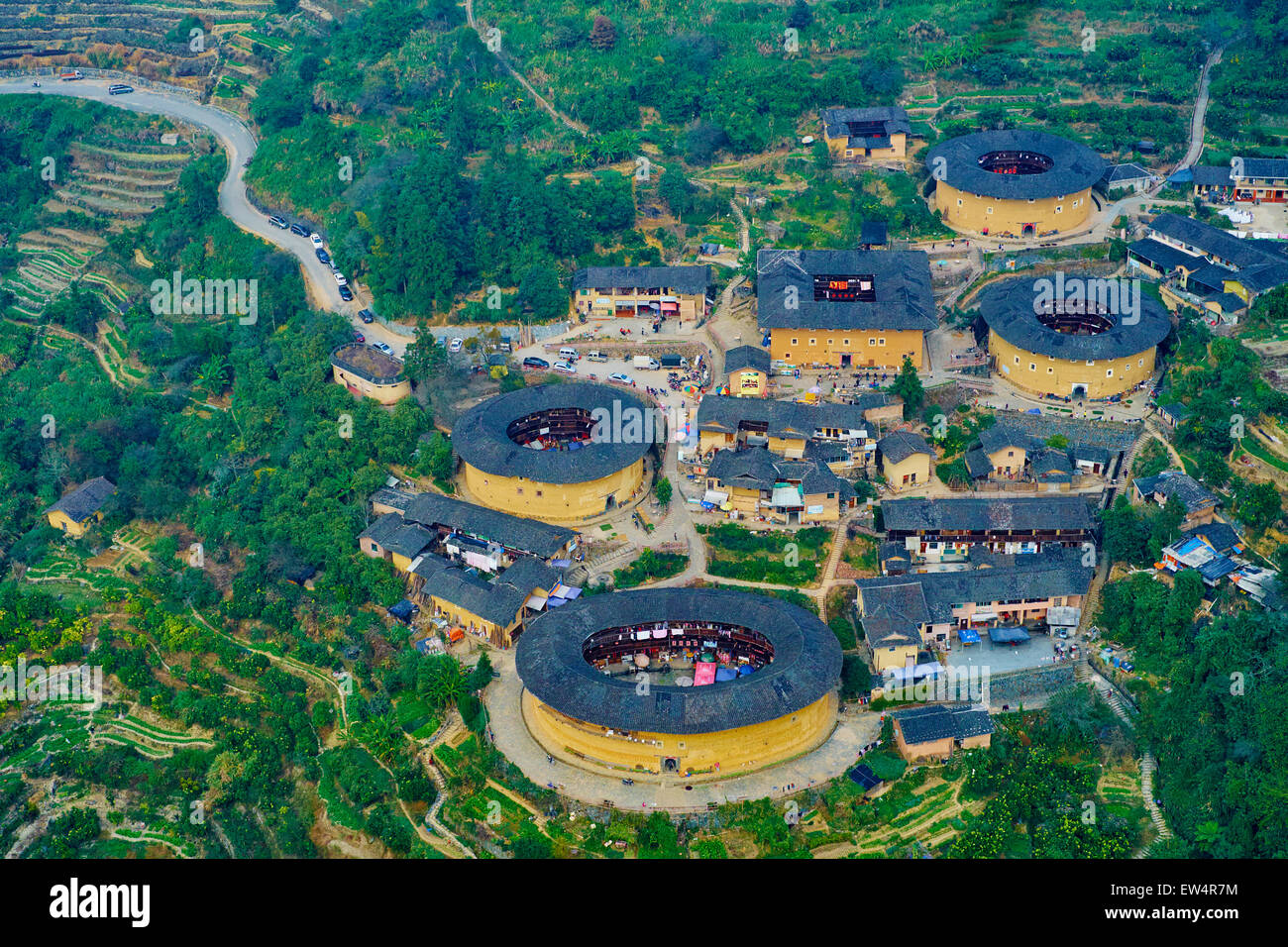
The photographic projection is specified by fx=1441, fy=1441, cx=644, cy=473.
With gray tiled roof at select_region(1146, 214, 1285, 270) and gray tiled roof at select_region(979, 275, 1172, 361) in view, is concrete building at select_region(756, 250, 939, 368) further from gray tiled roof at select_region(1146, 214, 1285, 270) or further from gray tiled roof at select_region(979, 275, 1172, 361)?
gray tiled roof at select_region(1146, 214, 1285, 270)

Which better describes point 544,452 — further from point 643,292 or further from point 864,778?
point 864,778

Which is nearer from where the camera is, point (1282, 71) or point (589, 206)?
point (589, 206)

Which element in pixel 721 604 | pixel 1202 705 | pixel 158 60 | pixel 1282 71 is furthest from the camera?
pixel 158 60

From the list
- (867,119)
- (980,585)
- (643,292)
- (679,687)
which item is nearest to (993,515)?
(980,585)

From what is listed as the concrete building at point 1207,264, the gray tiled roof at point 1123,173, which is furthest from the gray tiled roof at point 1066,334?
the gray tiled roof at point 1123,173

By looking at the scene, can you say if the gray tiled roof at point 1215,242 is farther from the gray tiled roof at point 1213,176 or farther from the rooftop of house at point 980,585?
the rooftop of house at point 980,585

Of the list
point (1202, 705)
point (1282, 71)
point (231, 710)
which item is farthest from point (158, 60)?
point (1202, 705)

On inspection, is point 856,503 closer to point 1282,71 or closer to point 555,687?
point 555,687
